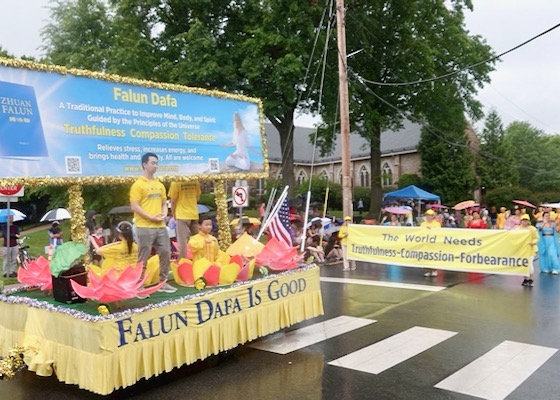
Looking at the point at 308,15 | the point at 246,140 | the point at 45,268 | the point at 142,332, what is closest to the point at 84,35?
the point at 308,15

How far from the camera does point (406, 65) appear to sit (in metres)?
26.2

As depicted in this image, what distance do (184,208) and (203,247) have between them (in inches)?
52.8

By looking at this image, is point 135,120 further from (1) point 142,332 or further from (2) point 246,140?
(1) point 142,332

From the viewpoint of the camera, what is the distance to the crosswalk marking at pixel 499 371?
4.84 m

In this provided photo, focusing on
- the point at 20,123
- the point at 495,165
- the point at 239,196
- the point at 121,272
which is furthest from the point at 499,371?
the point at 495,165

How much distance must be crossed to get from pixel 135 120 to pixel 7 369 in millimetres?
3581

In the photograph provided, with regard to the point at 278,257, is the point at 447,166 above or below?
above

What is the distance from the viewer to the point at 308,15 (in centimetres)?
2164

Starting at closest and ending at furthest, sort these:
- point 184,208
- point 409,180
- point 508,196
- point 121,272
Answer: point 121,272 → point 184,208 → point 508,196 → point 409,180

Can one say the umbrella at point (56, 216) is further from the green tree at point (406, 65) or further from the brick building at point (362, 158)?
the brick building at point (362, 158)

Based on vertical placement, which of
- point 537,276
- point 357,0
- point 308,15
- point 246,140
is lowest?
point 537,276

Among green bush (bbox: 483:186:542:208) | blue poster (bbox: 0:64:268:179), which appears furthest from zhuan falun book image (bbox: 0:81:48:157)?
green bush (bbox: 483:186:542:208)

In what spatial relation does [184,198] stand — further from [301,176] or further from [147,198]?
[301,176]

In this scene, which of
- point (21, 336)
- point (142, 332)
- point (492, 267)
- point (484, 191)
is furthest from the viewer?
point (484, 191)
